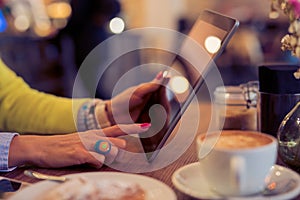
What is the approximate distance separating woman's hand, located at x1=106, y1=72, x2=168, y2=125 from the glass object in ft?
1.07

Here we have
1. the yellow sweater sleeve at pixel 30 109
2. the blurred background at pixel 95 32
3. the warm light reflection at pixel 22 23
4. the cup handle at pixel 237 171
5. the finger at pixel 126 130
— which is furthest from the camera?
the warm light reflection at pixel 22 23

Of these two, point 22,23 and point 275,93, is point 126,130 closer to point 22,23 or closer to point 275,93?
point 275,93

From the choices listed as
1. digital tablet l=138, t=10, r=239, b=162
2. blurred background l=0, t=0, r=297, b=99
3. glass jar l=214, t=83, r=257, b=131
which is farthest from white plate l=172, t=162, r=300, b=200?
blurred background l=0, t=0, r=297, b=99

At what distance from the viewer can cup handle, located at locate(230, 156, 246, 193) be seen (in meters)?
0.60

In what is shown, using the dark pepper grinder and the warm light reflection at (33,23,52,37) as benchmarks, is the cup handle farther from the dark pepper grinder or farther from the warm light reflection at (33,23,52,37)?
the warm light reflection at (33,23,52,37)

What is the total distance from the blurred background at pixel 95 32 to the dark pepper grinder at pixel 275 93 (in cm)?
207

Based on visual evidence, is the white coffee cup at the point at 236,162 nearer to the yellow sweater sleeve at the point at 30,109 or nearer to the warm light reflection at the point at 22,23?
the yellow sweater sleeve at the point at 30,109

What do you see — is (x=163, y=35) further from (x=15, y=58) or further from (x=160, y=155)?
(x=160, y=155)

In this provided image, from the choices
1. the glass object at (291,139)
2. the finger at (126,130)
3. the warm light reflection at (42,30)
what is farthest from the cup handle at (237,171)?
the warm light reflection at (42,30)

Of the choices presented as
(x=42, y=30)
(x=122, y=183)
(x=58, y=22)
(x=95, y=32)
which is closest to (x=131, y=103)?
(x=122, y=183)

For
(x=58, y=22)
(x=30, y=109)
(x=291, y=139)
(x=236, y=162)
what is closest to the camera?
(x=236, y=162)

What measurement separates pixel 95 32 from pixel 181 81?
2.21 metres

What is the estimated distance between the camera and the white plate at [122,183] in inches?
27.1

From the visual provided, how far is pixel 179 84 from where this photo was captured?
39.7 inches
